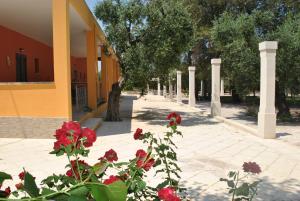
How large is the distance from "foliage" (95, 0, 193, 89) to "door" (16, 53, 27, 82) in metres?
3.73

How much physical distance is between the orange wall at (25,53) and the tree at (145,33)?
347 centimetres

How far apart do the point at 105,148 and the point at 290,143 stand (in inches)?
186

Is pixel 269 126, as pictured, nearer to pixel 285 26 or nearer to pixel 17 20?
pixel 285 26

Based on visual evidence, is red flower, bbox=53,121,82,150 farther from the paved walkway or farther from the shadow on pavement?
the shadow on pavement

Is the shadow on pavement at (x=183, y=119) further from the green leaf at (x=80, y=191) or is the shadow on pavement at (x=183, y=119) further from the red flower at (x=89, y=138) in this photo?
the green leaf at (x=80, y=191)

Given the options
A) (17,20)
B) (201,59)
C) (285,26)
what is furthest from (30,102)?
(201,59)

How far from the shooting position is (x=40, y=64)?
15945 mm

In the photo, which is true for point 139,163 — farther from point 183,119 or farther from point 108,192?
point 183,119

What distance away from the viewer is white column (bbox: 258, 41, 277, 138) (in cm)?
906

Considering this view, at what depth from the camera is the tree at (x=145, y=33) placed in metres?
11.8

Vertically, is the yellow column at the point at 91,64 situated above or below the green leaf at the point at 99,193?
above

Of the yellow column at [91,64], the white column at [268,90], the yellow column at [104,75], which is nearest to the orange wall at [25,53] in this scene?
the yellow column at [91,64]

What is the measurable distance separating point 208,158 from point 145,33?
6780 mm

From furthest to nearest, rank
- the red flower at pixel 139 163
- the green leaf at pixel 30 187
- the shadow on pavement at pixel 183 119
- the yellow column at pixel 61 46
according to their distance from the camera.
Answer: the shadow on pavement at pixel 183 119 < the yellow column at pixel 61 46 < the red flower at pixel 139 163 < the green leaf at pixel 30 187
